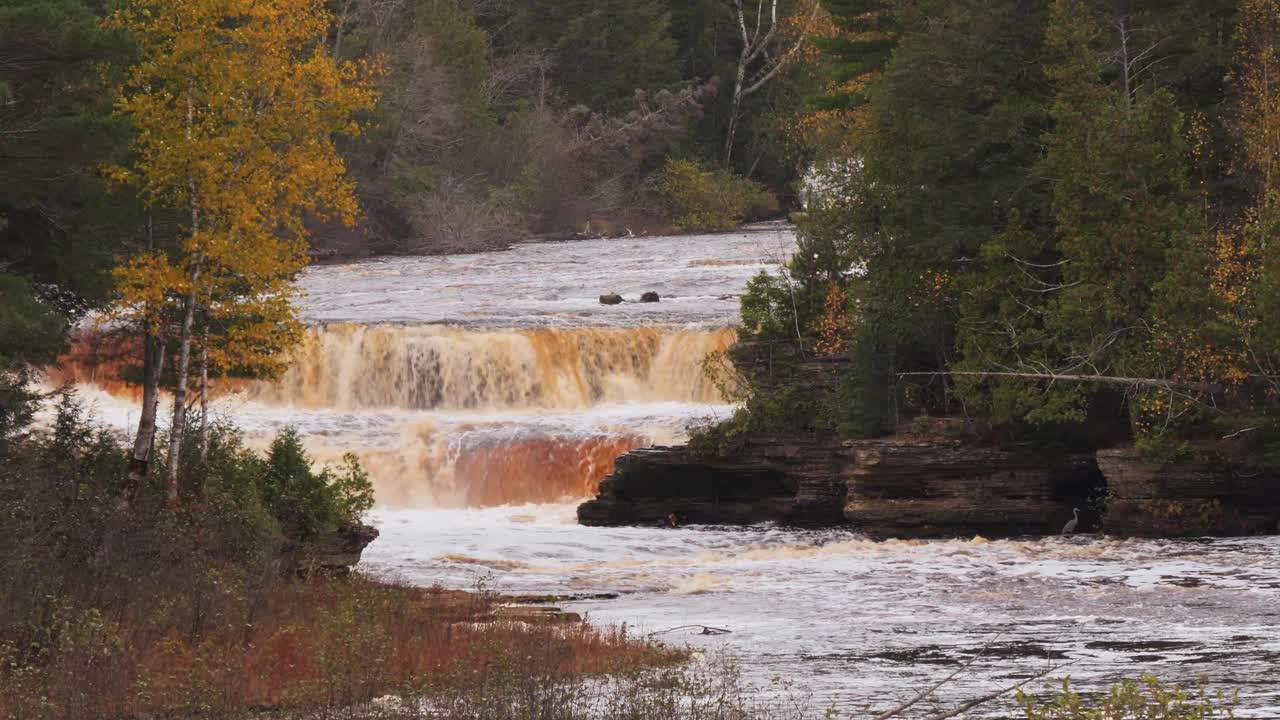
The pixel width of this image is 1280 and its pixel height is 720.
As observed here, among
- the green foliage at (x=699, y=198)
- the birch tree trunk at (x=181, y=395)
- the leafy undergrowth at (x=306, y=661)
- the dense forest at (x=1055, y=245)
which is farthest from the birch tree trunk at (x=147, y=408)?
Answer: the green foliage at (x=699, y=198)

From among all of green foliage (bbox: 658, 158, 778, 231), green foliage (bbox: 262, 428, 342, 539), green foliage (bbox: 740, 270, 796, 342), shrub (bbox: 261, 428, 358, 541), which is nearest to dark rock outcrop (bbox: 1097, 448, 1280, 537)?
green foliage (bbox: 740, 270, 796, 342)

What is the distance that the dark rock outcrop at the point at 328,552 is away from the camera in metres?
21.5

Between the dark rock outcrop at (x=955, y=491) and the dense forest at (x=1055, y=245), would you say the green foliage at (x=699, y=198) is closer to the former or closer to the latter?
the dense forest at (x=1055, y=245)

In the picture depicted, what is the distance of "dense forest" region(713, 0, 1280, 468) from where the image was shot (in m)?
25.8

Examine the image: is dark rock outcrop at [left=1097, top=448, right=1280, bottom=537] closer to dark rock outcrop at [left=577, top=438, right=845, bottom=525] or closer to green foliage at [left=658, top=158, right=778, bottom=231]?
dark rock outcrop at [left=577, top=438, right=845, bottom=525]

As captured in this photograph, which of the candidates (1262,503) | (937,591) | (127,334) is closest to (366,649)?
(937,591)

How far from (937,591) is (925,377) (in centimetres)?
1033

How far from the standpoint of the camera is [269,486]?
22500mm

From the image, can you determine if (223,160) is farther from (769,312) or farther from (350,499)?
(769,312)

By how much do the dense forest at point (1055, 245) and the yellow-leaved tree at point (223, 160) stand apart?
9835mm

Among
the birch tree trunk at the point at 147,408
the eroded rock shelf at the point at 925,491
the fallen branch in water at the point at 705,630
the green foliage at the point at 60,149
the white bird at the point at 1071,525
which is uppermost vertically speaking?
the green foliage at the point at 60,149

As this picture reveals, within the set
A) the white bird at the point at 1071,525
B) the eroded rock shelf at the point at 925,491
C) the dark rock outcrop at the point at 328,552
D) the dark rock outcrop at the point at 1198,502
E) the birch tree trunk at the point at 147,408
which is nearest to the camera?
the dark rock outcrop at the point at 328,552

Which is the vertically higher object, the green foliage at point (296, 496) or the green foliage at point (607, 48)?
the green foliage at point (607, 48)

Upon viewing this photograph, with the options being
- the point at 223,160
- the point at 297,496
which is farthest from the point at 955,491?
the point at 223,160
